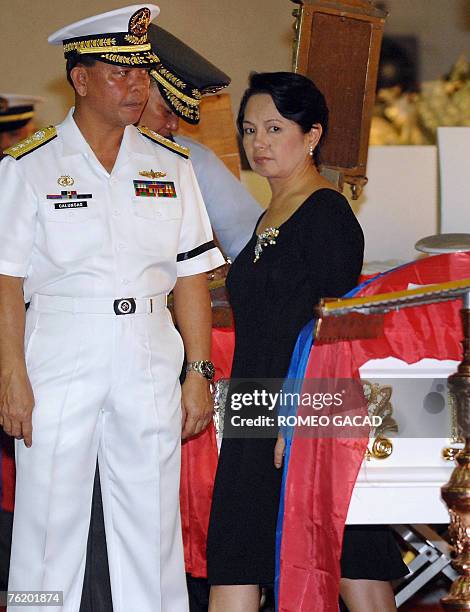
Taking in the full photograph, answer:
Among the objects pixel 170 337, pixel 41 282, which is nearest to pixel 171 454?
pixel 170 337

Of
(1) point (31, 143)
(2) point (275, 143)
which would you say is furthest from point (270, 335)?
(1) point (31, 143)

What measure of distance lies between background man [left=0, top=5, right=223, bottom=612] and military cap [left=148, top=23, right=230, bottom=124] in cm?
61

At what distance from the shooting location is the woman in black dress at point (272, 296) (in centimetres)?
238

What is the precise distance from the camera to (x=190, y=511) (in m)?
2.77

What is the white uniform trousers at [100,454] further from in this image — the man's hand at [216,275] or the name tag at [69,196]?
the man's hand at [216,275]

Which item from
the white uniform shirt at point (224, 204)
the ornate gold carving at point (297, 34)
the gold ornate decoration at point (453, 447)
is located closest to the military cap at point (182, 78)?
the white uniform shirt at point (224, 204)

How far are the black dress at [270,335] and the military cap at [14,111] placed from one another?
2694 mm

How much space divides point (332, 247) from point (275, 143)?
0.33 m

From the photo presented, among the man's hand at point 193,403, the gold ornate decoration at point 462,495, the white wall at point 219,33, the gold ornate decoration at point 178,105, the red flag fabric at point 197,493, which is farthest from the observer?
the white wall at point 219,33

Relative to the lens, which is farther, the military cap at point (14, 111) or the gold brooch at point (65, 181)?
the military cap at point (14, 111)

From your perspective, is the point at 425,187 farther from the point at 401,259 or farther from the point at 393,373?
the point at 393,373

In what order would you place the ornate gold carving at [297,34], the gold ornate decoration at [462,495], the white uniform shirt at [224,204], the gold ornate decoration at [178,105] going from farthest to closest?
the ornate gold carving at [297,34] < the white uniform shirt at [224,204] < the gold ornate decoration at [178,105] < the gold ornate decoration at [462,495]

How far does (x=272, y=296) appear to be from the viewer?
2.44 meters

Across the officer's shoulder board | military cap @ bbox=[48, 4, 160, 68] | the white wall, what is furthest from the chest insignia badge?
the white wall
